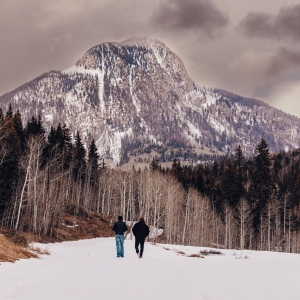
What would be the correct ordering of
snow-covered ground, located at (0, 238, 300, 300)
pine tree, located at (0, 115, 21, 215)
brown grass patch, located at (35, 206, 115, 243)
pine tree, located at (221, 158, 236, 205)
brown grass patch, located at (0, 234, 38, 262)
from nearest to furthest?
snow-covered ground, located at (0, 238, 300, 300) < brown grass patch, located at (0, 234, 38, 262) < pine tree, located at (0, 115, 21, 215) < brown grass patch, located at (35, 206, 115, 243) < pine tree, located at (221, 158, 236, 205)

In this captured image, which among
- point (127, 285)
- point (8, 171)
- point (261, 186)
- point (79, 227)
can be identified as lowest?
point (79, 227)

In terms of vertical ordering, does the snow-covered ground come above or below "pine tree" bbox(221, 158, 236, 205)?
below

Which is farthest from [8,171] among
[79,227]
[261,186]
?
[261,186]

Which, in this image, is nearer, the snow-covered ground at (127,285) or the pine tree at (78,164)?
the snow-covered ground at (127,285)

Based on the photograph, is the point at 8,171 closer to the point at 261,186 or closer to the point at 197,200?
the point at 197,200

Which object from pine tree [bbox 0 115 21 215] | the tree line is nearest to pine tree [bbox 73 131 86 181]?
the tree line

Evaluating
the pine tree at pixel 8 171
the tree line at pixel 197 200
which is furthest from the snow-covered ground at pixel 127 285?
the tree line at pixel 197 200

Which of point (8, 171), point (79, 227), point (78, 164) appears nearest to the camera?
point (8, 171)

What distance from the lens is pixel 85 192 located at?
84312 mm

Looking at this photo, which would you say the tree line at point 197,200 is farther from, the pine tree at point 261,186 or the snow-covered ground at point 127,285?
the snow-covered ground at point 127,285

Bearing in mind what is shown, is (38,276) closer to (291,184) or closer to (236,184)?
(236,184)

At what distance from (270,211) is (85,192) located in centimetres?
4343

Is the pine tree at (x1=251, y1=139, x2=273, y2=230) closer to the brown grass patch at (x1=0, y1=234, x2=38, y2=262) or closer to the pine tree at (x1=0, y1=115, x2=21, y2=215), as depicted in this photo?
the pine tree at (x1=0, y1=115, x2=21, y2=215)

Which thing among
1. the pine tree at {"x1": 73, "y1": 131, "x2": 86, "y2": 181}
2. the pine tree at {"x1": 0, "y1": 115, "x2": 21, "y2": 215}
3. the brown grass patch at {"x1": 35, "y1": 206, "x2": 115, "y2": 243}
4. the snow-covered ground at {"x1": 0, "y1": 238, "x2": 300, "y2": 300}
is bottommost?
the brown grass patch at {"x1": 35, "y1": 206, "x2": 115, "y2": 243}
